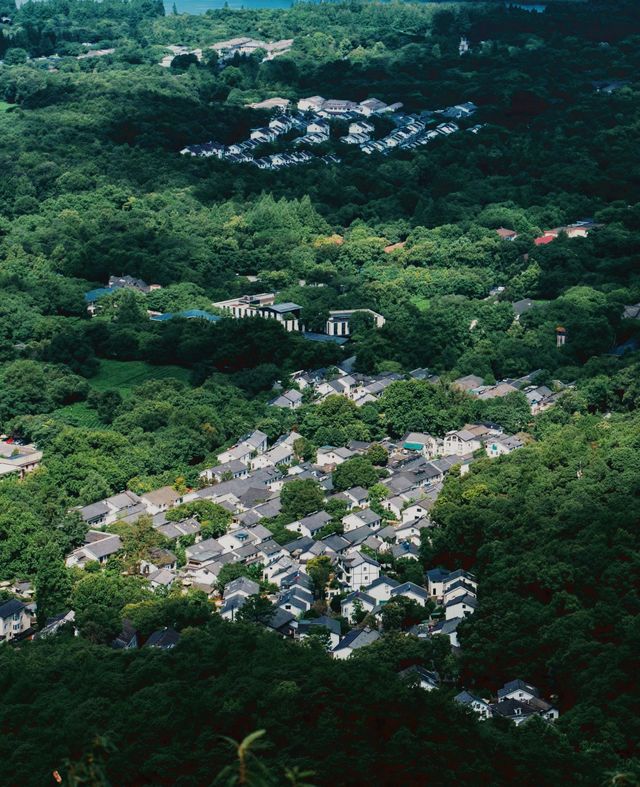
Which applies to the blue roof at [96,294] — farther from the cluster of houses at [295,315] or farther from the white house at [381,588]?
the white house at [381,588]

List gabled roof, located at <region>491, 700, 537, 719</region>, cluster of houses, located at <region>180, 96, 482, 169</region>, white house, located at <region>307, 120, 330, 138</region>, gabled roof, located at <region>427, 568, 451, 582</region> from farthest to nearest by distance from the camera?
white house, located at <region>307, 120, 330, 138</region>, cluster of houses, located at <region>180, 96, 482, 169</region>, gabled roof, located at <region>427, 568, 451, 582</region>, gabled roof, located at <region>491, 700, 537, 719</region>

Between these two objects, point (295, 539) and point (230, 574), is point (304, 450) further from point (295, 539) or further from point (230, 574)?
point (230, 574)

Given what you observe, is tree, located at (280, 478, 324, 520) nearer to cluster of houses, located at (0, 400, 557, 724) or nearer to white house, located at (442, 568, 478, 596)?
cluster of houses, located at (0, 400, 557, 724)

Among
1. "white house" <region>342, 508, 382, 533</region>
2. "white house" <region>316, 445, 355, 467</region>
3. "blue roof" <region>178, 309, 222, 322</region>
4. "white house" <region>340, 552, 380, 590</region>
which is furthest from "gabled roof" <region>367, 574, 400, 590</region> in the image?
"blue roof" <region>178, 309, 222, 322</region>

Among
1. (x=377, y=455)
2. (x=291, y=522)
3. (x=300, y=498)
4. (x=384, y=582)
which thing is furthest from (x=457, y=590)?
(x=377, y=455)

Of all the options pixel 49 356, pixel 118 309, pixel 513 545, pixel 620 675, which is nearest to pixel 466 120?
pixel 118 309

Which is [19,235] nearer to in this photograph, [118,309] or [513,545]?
[118,309]
